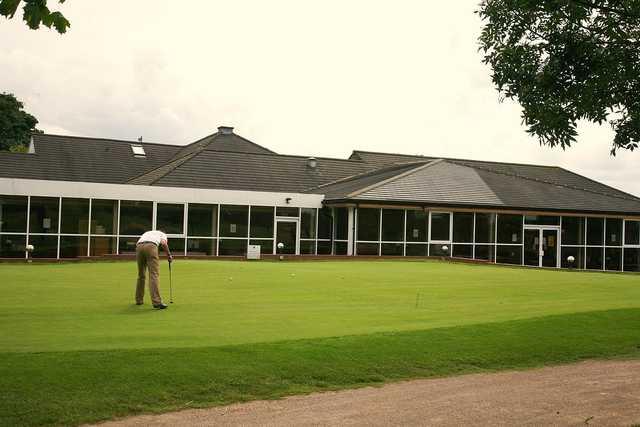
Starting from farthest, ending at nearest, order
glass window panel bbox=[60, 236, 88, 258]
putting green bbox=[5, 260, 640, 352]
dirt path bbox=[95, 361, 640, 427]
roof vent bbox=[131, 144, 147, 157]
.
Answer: roof vent bbox=[131, 144, 147, 157] → glass window panel bbox=[60, 236, 88, 258] → putting green bbox=[5, 260, 640, 352] → dirt path bbox=[95, 361, 640, 427]

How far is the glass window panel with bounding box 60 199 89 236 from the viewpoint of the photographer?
108 feet

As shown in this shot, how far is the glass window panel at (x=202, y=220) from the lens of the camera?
3516cm

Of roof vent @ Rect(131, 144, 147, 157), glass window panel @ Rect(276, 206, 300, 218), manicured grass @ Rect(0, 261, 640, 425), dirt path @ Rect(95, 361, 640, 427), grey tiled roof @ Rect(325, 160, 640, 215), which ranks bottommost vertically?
dirt path @ Rect(95, 361, 640, 427)

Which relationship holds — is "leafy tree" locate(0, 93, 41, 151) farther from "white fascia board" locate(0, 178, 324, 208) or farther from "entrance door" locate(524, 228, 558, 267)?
"entrance door" locate(524, 228, 558, 267)

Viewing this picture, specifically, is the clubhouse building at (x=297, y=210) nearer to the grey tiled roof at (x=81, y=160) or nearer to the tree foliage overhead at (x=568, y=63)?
the grey tiled roof at (x=81, y=160)

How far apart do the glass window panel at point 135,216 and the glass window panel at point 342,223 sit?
9198 mm

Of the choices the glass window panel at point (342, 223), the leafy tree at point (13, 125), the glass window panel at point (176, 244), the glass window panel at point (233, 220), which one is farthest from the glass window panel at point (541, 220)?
the leafy tree at point (13, 125)

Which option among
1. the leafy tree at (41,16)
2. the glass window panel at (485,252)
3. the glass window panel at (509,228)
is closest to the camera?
the leafy tree at (41,16)

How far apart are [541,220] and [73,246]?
23442 millimetres

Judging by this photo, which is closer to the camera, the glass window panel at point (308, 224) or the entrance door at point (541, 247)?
the glass window panel at point (308, 224)

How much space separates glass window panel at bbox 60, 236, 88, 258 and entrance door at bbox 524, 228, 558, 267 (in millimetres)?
21890

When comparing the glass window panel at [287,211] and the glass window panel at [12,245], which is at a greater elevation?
the glass window panel at [287,211]

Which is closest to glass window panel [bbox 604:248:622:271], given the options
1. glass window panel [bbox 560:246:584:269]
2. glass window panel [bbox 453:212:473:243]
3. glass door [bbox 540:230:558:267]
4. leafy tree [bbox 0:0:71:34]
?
glass window panel [bbox 560:246:584:269]

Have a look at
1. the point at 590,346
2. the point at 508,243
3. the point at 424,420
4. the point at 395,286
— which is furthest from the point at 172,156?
the point at 424,420
